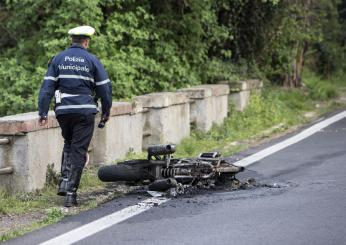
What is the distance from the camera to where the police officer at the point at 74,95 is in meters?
8.94

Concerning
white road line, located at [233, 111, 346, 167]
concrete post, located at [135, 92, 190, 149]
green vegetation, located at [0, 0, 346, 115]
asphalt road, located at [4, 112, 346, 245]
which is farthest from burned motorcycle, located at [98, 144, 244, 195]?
green vegetation, located at [0, 0, 346, 115]

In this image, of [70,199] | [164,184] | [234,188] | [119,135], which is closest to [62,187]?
[70,199]

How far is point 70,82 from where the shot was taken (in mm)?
8938

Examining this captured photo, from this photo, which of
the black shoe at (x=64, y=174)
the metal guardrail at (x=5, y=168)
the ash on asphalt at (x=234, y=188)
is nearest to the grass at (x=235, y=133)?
the black shoe at (x=64, y=174)

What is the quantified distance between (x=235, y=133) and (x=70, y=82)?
279 inches

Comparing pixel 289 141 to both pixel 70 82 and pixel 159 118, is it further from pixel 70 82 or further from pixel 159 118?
pixel 70 82

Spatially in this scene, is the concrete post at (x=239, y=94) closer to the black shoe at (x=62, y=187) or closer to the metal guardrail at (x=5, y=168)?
the metal guardrail at (x=5, y=168)

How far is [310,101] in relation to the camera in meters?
22.2

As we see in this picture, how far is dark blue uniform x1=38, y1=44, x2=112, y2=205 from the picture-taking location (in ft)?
29.3

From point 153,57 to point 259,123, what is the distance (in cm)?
254

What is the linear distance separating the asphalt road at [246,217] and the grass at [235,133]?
2.27 ft

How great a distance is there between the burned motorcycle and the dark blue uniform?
0.77 meters

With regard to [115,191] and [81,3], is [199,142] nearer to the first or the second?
[81,3]

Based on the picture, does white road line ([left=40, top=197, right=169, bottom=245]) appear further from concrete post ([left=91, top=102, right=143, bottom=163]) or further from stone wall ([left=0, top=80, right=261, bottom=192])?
concrete post ([left=91, top=102, right=143, bottom=163])
